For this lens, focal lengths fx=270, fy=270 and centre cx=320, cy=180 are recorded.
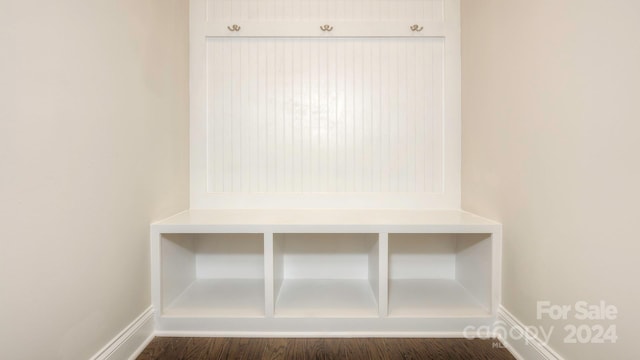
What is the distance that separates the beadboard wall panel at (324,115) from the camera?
170cm

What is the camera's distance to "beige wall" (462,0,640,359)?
0.75 meters

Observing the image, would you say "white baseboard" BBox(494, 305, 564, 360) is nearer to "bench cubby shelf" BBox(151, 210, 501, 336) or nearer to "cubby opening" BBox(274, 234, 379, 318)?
"bench cubby shelf" BBox(151, 210, 501, 336)

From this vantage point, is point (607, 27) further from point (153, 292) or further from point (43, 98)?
point (153, 292)

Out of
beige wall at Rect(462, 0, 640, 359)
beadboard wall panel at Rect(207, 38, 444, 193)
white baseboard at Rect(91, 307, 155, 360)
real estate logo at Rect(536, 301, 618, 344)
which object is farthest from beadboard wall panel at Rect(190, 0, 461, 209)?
real estate logo at Rect(536, 301, 618, 344)

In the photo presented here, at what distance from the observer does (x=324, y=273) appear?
1.73 meters

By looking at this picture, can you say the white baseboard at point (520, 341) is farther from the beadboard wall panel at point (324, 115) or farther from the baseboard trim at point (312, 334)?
the beadboard wall panel at point (324, 115)

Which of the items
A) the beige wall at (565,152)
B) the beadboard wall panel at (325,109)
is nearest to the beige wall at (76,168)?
the beadboard wall panel at (325,109)

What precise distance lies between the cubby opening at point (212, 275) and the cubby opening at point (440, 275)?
81 centimetres

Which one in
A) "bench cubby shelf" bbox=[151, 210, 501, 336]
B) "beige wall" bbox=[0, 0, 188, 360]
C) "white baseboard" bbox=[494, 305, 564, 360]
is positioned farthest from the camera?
"bench cubby shelf" bbox=[151, 210, 501, 336]

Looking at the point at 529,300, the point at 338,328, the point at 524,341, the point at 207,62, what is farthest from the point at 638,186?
the point at 207,62

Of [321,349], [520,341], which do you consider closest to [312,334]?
[321,349]

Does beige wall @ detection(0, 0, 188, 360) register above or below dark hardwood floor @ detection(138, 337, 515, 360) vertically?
above

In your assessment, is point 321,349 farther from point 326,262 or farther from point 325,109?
point 325,109

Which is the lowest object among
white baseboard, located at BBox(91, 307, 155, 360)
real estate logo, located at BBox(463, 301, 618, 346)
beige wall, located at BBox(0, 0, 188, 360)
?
white baseboard, located at BBox(91, 307, 155, 360)
